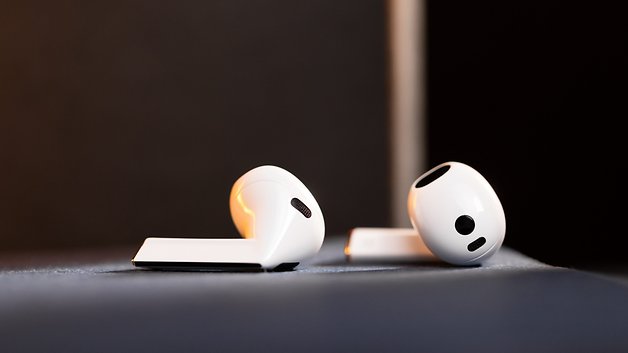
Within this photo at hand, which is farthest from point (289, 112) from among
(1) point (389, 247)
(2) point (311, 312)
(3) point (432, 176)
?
(2) point (311, 312)

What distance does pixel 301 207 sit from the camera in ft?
4.42

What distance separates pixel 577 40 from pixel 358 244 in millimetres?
1369

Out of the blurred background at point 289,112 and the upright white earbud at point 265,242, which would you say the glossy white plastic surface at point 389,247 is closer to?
the upright white earbud at point 265,242

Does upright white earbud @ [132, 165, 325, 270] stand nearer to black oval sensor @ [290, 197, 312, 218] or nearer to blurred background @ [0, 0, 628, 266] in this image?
black oval sensor @ [290, 197, 312, 218]

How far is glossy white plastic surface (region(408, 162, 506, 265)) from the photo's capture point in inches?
53.9

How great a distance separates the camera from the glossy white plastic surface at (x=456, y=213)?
1.37 meters

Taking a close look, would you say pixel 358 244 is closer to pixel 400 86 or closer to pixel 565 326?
pixel 565 326

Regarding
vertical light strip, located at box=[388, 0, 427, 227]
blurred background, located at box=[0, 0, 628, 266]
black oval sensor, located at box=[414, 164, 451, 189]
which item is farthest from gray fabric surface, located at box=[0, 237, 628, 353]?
vertical light strip, located at box=[388, 0, 427, 227]

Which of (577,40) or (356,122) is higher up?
(577,40)

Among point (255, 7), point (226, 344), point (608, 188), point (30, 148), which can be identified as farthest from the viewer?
point (255, 7)

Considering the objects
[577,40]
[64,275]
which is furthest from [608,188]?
[64,275]

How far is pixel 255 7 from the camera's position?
317cm

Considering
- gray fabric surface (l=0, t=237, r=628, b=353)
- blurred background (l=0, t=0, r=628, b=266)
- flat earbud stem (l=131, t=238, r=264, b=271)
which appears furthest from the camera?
blurred background (l=0, t=0, r=628, b=266)

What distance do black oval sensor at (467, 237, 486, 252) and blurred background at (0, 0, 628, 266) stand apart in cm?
123
